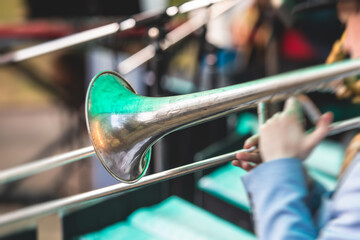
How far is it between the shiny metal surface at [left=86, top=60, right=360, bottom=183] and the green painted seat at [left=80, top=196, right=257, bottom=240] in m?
0.59

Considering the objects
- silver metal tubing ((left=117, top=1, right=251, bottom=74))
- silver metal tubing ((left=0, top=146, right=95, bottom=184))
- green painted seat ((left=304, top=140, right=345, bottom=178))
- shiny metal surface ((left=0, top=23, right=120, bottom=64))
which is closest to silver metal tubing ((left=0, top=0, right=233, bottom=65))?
shiny metal surface ((left=0, top=23, right=120, bottom=64))

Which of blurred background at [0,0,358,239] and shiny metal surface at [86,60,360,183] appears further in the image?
blurred background at [0,0,358,239]

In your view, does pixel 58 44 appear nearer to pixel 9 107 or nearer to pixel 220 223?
pixel 220 223

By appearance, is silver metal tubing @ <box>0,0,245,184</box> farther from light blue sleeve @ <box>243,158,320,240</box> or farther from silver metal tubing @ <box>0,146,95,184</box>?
light blue sleeve @ <box>243,158,320,240</box>

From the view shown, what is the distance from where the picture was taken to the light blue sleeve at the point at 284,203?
0.74 metres

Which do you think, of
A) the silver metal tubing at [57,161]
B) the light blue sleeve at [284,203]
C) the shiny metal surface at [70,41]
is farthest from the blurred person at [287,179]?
the shiny metal surface at [70,41]

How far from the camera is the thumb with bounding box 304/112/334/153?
75cm

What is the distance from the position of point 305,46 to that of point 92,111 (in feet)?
6.35

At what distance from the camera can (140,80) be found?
241 centimetres

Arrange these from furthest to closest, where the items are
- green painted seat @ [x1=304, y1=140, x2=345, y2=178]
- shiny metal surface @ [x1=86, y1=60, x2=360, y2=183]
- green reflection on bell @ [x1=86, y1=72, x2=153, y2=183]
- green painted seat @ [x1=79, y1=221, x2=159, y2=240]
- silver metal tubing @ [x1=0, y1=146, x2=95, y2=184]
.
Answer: green painted seat @ [x1=304, y1=140, x2=345, y2=178]
green painted seat @ [x1=79, y1=221, x2=159, y2=240]
silver metal tubing @ [x1=0, y1=146, x2=95, y2=184]
green reflection on bell @ [x1=86, y1=72, x2=153, y2=183]
shiny metal surface @ [x1=86, y1=60, x2=360, y2=183]

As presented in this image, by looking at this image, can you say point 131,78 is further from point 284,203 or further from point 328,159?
point 284,203

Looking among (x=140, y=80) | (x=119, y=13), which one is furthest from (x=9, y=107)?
(x=140, y=80)

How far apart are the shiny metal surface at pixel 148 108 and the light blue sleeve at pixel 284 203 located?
0.14m

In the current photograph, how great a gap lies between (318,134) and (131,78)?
5.69ft
